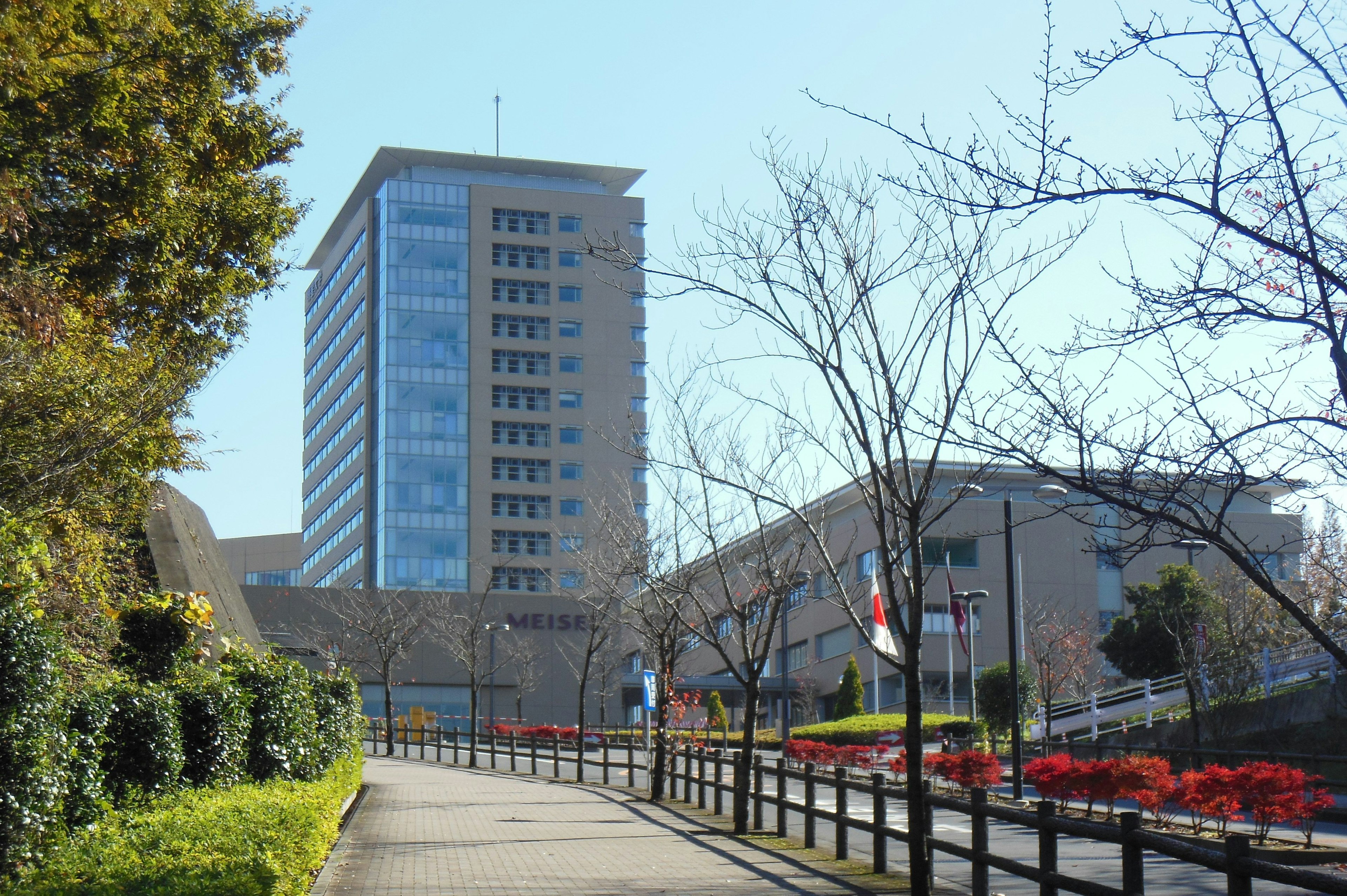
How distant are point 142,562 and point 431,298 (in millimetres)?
72297

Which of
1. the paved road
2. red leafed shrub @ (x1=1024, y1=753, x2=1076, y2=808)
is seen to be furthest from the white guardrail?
the paved road

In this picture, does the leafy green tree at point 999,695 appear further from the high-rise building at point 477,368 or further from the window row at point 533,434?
the window row at point 533,434

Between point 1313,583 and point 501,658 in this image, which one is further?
point 501,658

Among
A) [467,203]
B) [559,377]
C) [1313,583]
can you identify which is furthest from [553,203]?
[1313,583]

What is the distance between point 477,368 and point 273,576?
45.8 metres

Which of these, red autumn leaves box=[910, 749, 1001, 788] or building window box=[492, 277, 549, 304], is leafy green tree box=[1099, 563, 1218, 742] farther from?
building window box=[492, 277, 549, 304]

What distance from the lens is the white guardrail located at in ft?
104

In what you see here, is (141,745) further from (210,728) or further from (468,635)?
(468,635)

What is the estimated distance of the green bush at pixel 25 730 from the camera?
29.2 ft

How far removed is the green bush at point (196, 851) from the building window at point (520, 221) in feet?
280

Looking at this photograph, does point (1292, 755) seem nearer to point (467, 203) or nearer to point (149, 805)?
point (149, 805)

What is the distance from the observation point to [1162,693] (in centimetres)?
4231

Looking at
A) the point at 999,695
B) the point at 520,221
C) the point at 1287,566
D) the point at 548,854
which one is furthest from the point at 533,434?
the point at 548,854

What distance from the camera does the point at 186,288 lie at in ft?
65.4
